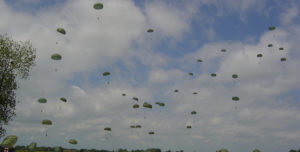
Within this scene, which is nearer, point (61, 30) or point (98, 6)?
point (61, 30)

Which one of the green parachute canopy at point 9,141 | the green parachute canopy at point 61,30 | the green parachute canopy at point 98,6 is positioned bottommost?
the green parachute canopy at point 9,141

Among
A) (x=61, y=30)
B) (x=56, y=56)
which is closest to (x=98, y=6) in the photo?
(x=61, y=30)

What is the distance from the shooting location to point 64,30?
45.8 m

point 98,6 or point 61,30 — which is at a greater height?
point 98,6

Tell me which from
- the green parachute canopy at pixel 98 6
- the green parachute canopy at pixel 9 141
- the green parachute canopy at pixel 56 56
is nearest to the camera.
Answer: the green parachute canopy at pixel 9 141

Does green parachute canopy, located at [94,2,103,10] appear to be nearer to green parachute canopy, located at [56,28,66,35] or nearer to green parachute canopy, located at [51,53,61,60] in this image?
green parachute canopy, located at [56,28,66,35]

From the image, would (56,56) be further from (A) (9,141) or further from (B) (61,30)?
(A) (9,141)

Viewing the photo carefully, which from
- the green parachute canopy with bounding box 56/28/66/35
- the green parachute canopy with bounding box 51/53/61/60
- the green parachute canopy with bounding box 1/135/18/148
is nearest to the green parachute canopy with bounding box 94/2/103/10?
the green parachute canopy with bounding box 56/28/66/35

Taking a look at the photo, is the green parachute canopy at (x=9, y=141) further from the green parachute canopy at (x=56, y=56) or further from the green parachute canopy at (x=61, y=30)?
the green parachute canopy at (x=61, y=30)

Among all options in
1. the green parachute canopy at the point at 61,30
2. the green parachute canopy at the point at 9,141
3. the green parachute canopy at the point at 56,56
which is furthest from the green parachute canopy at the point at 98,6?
the green parachute canopy at the point at 9,141

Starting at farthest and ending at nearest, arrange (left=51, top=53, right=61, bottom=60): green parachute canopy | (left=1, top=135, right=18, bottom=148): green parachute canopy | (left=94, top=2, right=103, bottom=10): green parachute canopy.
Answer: (left=94, top=2, right=103, bottom=10): green parachute canopy < (left=51, top=53, right=61, bottom=60): green parachute canopy < (left=1, top=135, right=18, bottom=148): green parachute canopy

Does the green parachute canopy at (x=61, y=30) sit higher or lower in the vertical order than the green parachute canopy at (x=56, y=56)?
higher

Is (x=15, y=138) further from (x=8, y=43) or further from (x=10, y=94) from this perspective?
(x=8, y=43)

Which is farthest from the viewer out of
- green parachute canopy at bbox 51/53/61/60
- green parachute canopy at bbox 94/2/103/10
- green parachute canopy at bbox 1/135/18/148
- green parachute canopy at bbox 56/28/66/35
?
green parachute canopy at bbox 94/2/103/10
